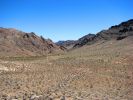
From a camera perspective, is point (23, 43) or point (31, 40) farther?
point (31, 40)

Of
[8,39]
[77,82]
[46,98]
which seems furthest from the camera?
[8,39]

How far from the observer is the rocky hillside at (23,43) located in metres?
84.8

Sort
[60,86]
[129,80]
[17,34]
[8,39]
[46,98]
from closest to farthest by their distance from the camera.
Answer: [46,98], [60,86], [129,80], [8,39], [17,34]

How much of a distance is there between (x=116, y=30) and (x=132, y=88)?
89.8 m

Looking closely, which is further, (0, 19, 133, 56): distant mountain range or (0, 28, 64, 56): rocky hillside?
(0, 19, 133, 56): distant mountain range

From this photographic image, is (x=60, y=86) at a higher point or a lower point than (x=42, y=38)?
lower

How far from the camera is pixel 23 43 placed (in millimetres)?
93500

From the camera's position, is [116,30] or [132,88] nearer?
[132,88]

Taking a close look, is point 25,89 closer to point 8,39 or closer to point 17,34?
point 8,39

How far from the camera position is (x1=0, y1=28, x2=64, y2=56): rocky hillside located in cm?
8475

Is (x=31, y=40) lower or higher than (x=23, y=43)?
higher

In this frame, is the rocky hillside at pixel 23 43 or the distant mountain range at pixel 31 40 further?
the distant mountain range at pixel 31 40

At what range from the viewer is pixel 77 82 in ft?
68.5

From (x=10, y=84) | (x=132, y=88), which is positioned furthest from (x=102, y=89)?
(x=10, y=84)
